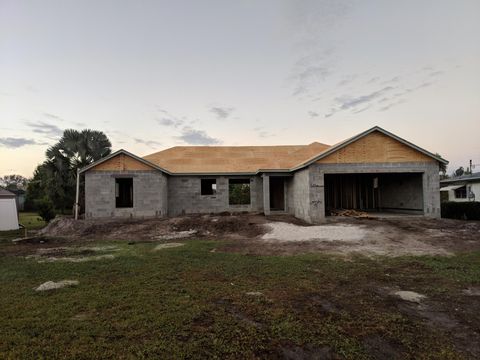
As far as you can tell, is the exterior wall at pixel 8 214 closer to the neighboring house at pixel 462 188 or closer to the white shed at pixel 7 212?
the white shed at pixel 7 212

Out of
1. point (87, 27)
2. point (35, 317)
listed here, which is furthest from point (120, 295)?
point (87, 27)

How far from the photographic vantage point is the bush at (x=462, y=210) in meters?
18.7

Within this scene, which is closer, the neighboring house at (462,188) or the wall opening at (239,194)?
the neighboring house at (462,188)

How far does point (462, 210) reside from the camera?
19578mm

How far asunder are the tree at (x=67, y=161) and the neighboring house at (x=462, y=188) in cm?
3073

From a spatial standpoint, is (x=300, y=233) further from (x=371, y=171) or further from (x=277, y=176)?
(x=277, y=176)

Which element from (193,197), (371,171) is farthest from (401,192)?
(193,197)

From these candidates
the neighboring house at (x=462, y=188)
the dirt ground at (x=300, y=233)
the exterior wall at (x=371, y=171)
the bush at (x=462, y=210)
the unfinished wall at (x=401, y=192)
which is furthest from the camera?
the neighboring house at (x=462, y=188)

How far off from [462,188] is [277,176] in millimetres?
19878

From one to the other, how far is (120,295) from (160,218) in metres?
12.7

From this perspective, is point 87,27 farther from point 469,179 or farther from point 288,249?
point 469,179

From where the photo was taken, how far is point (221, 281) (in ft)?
21.0

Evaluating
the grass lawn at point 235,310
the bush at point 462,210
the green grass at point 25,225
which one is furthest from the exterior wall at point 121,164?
the bush at point 462,210

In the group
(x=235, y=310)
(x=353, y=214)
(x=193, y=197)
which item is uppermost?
(x=193, y=197)
